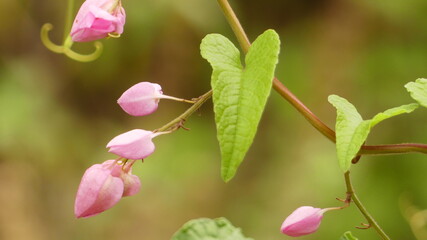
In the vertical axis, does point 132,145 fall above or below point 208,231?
above

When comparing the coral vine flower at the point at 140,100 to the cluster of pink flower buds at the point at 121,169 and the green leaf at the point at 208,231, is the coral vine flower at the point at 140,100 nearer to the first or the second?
the cluster of pink flower buds at the point at 121,169

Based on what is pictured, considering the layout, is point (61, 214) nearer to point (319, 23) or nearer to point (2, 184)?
point (2, 184)

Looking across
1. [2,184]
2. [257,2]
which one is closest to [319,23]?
[257,2]

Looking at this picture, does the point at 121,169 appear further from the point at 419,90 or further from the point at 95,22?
the point at 419,90

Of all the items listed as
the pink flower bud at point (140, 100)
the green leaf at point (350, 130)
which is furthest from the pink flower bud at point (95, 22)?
the green leaf at point (350, 130)

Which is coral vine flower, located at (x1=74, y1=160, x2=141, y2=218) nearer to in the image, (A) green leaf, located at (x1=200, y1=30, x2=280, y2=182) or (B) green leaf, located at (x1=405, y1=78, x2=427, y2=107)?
(A) green leaf, located at (x1=200, y1=30, x2=280, y2=182)

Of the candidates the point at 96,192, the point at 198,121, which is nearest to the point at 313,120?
the point at 96,192

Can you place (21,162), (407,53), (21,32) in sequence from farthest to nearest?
(21,32) → (21,162) → (407,53)

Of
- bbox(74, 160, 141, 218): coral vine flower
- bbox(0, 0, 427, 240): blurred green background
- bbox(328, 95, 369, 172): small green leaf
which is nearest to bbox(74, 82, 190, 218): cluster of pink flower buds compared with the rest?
bbox(74, 160, 141, 218): coral vine flower
